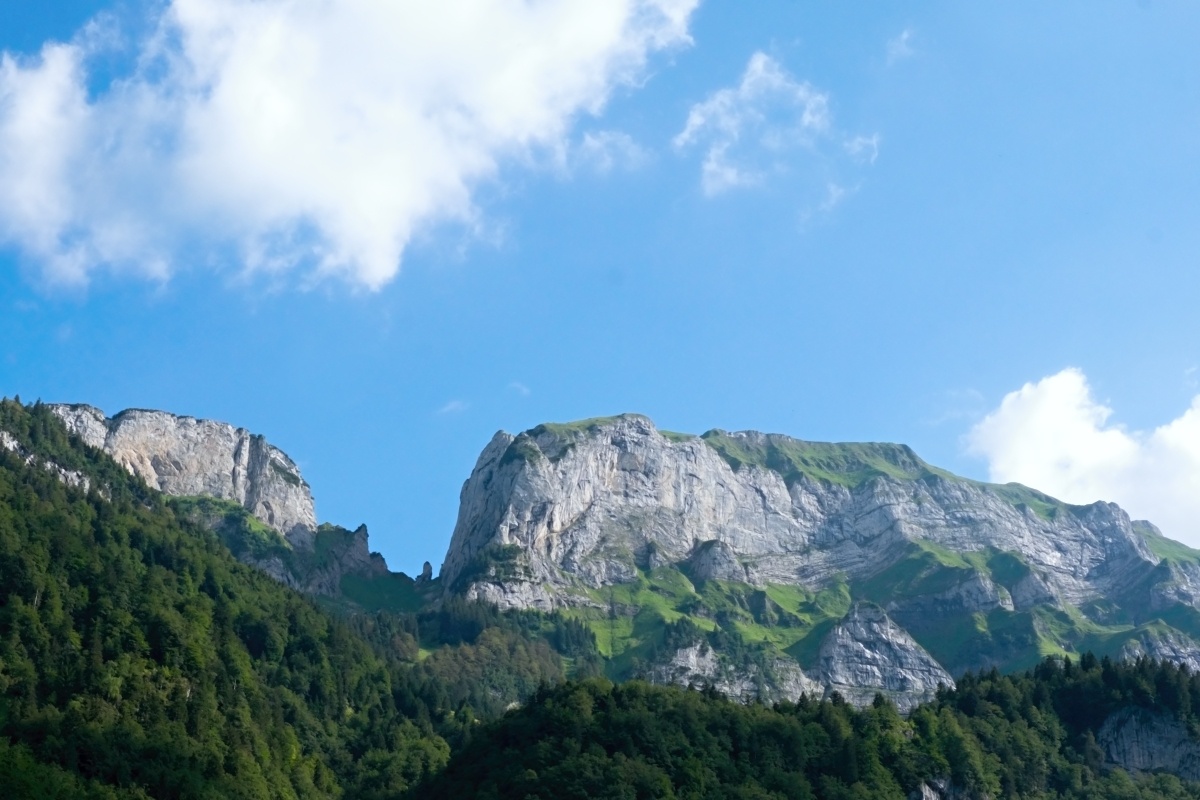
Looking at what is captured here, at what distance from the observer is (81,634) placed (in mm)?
156125

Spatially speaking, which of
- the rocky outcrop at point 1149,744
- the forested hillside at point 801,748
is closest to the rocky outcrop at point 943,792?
the forested hillside at point 801,748

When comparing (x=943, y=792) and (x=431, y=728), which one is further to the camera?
(x=431, y=728)

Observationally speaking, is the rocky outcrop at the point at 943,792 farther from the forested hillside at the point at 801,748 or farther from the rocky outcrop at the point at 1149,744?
the rocky outcrop at the point at 1149,744

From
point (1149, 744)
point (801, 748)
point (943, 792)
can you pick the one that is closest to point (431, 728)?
A: point (801, 748)

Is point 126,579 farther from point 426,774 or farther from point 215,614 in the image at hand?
point 426,774

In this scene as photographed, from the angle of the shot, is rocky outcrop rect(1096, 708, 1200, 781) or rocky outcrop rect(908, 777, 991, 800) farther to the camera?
rocky outcrop rect(1096, 708, 1200, 781)

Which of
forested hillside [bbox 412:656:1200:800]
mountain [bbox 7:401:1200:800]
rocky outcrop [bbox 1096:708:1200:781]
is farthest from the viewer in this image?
rocky outcrop [bbox 1096:708:1200:781]

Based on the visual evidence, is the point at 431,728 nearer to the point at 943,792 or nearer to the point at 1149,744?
the point at 943,792

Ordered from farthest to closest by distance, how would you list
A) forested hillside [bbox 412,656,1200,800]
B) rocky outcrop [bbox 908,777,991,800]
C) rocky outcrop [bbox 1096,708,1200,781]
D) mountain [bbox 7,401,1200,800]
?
rocky outcrop [bbox 1096,708,1200,781]
rocky outcrop [bbox 908,777,991,800]
forested hillside [bbox 412,656,1200,800]
mountain [bbox 7,401,1200,800]

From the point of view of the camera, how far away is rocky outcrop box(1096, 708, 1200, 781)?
16762 centimetres

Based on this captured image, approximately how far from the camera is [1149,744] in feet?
557

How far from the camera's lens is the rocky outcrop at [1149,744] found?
16762 cm

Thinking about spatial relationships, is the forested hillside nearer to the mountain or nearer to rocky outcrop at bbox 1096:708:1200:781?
the mountain

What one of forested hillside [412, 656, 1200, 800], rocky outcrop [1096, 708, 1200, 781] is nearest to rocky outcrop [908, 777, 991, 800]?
forested hillside [412, 656, 1200, 800]
